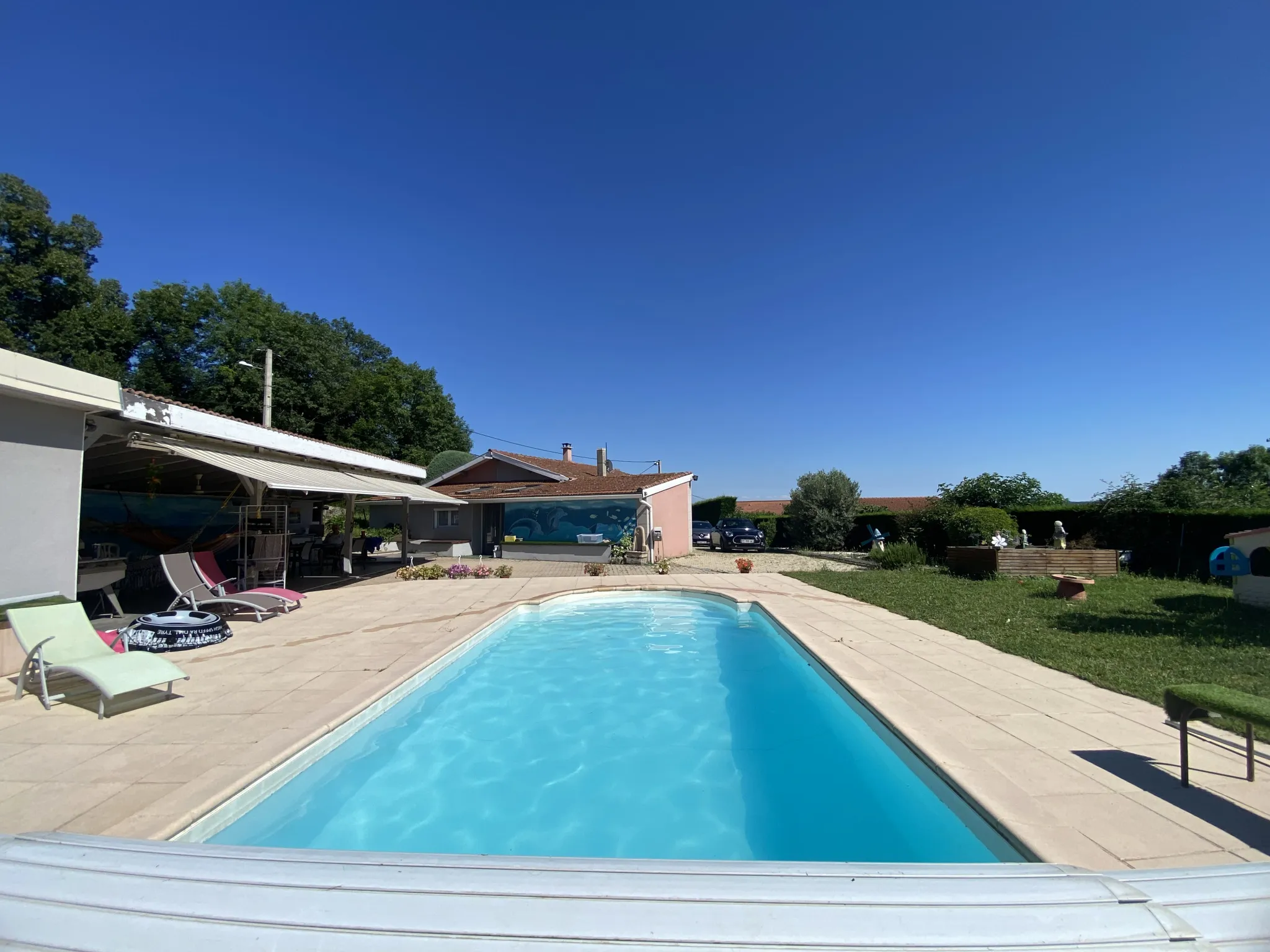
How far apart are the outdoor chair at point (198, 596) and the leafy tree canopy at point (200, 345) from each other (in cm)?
2912

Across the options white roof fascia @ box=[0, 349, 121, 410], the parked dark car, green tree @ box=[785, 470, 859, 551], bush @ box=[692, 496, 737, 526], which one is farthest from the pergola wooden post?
bush @ box=[692, 496, 737, 526]

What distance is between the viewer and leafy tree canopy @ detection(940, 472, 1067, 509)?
74.0 ft

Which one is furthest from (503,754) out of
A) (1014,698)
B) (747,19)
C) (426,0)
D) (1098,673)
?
(426,0)

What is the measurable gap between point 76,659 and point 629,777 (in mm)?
5822

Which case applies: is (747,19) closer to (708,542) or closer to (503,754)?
(503,754)

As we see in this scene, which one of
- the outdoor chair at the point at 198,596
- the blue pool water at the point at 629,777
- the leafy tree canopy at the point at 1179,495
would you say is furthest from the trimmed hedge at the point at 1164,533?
the outdoor chair at the point at 198,596

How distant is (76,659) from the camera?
→ 5578 mm

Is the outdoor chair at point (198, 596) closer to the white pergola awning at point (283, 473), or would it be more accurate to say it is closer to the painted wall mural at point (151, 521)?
the white pergola awning at point (283, 473)

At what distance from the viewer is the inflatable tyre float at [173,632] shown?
7.61 metres

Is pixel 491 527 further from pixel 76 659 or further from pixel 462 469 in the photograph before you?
pixel 76 659

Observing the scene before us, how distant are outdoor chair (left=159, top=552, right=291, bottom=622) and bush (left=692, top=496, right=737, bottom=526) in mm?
30604

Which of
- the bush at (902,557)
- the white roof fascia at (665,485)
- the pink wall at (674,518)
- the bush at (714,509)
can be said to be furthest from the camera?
the bush at (714,509)

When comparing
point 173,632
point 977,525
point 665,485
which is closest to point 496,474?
point 665,485

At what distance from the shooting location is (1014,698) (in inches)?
217
